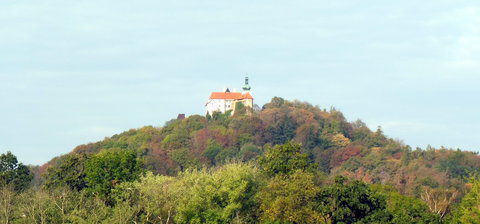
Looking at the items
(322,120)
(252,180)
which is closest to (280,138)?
(322,120)

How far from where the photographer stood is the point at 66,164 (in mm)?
75000

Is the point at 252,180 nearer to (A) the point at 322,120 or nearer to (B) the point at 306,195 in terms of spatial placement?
(B) the point at 306,195

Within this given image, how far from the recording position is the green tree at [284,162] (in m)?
66.9

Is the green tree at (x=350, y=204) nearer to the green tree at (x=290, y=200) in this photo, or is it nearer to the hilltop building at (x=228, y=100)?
the green tree at (x=290, y=200)

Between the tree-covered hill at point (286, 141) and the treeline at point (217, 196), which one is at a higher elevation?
the tree-covered hill at point (286, 141)

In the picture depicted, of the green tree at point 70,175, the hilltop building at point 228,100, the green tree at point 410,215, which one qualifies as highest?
the hilltop building at point 228,100

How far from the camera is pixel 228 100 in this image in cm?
17688

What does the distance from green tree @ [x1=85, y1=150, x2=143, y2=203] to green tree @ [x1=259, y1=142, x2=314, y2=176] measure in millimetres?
8887

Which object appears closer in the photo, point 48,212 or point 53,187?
point 48,212

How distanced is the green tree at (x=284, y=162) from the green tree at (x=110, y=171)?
8.89 metres

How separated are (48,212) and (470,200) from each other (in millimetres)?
25005

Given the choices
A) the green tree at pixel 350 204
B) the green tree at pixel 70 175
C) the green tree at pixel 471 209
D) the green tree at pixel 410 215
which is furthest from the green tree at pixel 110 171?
the green tree at pixel 471 209

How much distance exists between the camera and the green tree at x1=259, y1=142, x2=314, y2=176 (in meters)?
66.9

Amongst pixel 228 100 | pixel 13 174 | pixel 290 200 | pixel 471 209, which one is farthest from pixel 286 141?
pixel 290 200
